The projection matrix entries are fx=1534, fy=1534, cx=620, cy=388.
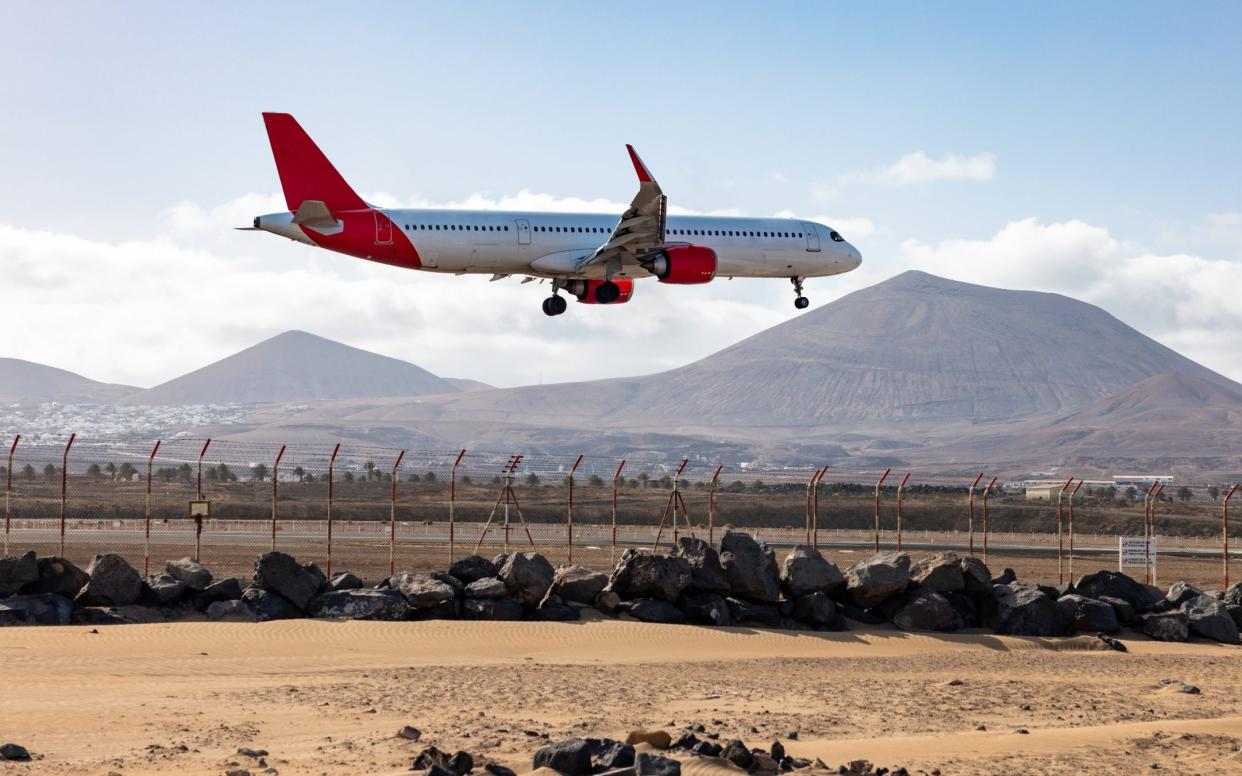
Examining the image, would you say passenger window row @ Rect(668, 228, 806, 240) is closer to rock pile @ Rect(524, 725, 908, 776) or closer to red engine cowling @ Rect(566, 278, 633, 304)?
red engine cowling @ Rect(566, 278, 633, 304)

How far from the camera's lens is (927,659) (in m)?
22.5

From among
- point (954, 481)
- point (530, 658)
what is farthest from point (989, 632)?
point (954, 481)

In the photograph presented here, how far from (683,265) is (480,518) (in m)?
29.4

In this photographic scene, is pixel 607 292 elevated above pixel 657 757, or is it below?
above

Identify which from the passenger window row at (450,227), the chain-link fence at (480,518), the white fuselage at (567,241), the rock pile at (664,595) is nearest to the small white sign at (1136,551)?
the chain-link fence at (480,518)

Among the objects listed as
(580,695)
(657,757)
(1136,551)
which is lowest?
(580,695)

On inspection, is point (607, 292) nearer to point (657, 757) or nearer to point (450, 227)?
point (450, 227)

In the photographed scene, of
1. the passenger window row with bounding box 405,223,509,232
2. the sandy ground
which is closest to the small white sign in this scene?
the sandy ground

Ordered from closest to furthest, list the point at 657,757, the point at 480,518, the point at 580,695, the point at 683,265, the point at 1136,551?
the point at 657,757 < the point at 580,695 < the point at 1136,551 < the point at 683,265 < the point at 480,518

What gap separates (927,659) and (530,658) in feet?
19.4

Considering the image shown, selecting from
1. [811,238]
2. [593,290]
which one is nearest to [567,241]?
[593,290]

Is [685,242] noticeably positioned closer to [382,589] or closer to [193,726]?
[382,589]

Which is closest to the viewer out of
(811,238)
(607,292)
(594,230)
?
(594,230)

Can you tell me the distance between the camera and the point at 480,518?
70750 millimetres
